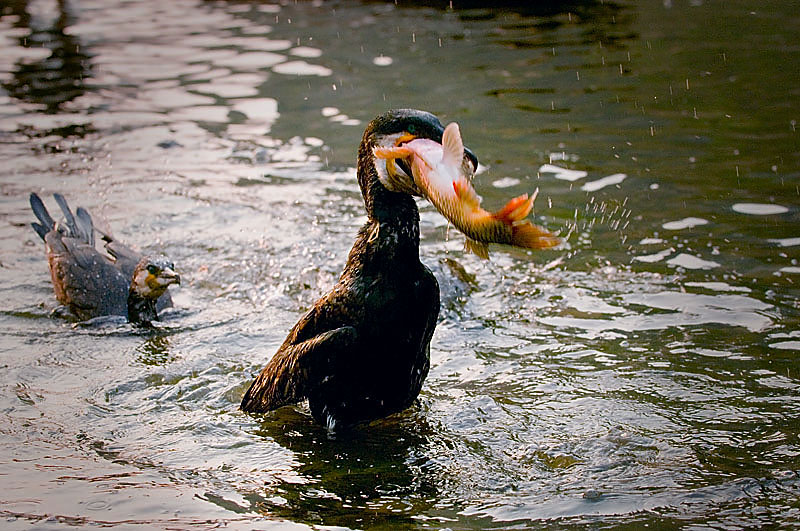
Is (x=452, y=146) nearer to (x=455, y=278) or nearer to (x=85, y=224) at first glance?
(x=455, y=278)

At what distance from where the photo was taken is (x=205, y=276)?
8.11m

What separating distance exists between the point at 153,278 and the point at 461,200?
3.87 meters

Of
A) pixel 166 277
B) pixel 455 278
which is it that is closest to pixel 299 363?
pixel 166 277

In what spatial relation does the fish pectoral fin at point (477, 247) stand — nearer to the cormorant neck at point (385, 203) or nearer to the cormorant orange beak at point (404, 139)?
the cormorant orange beak at point (404, 139)

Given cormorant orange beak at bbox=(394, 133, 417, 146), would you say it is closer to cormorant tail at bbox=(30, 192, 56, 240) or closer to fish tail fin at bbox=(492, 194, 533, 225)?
fish tail fin at bbox=(492, 194, 533, 225)

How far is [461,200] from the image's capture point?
152 inches

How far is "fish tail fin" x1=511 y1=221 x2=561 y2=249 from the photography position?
145 inches

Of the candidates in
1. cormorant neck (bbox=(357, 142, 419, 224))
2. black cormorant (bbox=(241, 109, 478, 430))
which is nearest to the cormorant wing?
black cormorant (bbox=(241, 109, 478, 430))

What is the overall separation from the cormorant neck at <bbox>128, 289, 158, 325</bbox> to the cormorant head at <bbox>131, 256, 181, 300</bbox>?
0.17 feet

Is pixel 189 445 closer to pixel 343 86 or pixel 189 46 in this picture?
pixel 343 86

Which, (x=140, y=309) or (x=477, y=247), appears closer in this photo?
(x=477, y=247)

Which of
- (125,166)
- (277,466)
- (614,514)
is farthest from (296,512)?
(125,166)

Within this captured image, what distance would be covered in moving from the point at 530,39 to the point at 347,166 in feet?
18.5

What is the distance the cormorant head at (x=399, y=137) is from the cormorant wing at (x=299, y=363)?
793mm
